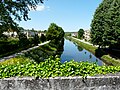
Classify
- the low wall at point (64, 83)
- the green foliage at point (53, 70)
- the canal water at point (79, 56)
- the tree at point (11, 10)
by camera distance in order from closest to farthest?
the low wall at point (64, 83) → the green foliage at point (53, 70) → the tree at point (11, 10) → the canal water at point (79, 56)

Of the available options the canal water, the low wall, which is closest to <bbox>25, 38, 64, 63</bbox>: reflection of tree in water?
the canal water

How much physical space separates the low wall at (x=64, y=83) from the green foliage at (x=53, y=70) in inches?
8.6

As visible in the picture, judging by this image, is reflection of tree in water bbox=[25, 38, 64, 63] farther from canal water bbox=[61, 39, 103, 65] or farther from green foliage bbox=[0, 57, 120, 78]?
green foliage bbox=[0, 57, 120, 78]

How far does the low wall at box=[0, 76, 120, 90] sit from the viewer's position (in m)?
10.1

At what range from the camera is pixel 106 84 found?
33.4 feet

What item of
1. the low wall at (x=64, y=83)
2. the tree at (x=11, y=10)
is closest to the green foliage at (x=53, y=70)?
the low wall at (x=64, y=83)

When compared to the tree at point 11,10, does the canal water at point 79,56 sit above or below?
below

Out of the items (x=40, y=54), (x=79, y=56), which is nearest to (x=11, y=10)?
(x=40, y=54)

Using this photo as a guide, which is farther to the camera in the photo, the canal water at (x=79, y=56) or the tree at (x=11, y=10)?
the canal water at (x=79, y=56)

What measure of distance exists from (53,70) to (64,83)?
0.65 m

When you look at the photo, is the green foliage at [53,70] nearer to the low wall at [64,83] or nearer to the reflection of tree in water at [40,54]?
the low wall at [64,83]

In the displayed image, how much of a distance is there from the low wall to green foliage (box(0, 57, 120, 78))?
217 millimetres

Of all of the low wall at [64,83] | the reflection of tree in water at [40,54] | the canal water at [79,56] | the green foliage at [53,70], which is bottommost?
the canal water at [79,56]

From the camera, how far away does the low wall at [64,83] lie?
33.2 ft
